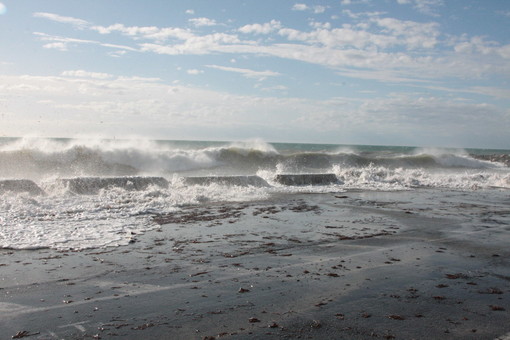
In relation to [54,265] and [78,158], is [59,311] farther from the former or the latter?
[78,158]

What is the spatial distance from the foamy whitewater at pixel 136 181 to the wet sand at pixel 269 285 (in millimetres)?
1149

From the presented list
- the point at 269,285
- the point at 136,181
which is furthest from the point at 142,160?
the point at 269,285

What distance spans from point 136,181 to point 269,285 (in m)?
11.9

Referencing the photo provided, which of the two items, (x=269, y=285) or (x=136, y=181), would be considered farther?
(x=136, y=181)

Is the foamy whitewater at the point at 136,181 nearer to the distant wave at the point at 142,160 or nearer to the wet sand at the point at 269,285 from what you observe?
the distant wave at the point at 142,160

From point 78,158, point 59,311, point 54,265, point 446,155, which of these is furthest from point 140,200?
point 446,155

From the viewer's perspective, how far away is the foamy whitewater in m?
8.47

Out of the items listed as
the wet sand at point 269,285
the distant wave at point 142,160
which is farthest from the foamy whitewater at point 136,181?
the wet sand at point 269,285

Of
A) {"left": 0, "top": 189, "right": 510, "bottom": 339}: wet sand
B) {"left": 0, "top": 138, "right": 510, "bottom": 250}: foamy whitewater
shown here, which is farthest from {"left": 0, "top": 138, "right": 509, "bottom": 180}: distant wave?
{"left": 0, "top": 189, "right": 510, "bottom": 339}: wet sand

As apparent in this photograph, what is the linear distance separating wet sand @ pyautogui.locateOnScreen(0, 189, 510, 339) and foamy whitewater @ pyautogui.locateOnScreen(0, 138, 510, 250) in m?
1.15

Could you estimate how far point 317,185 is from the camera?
19.8 metres

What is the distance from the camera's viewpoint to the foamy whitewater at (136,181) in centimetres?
847

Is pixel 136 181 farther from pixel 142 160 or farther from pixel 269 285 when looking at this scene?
pixel 269 285

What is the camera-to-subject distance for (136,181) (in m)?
16.0
